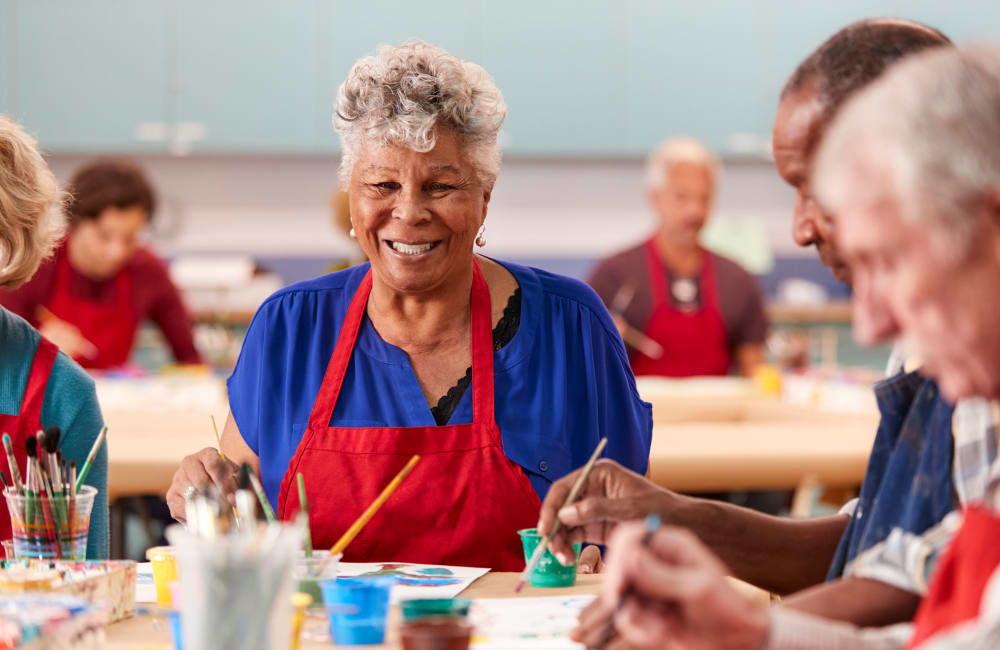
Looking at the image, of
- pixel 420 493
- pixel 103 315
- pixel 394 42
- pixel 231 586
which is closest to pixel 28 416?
pixel 420 493

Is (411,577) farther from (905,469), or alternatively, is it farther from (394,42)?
(394,42)

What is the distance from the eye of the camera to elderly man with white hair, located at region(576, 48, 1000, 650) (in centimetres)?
92

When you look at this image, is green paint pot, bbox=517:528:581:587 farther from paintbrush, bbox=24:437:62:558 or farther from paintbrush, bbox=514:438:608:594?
paintbrush, bbox=24:437:62:558

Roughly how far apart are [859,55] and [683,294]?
3381mm

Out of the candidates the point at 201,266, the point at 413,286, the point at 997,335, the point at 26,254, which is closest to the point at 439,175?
the point at 413,286

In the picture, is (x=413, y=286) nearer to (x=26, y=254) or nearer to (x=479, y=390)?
(x=479, y=390)

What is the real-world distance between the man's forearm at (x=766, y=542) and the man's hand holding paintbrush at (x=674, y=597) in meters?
0.67

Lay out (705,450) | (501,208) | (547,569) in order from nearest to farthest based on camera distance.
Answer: (547,569), (705,450), (501,208)

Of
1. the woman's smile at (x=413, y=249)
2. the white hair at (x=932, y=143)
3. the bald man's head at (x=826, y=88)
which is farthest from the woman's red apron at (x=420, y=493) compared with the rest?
the white hair at (x=932, y=143)

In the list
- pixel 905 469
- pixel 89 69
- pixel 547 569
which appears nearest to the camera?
pixel 905 469

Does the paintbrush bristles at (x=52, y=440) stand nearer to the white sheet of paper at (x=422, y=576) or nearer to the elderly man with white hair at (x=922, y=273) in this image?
the white sheet of paper at (x=422, y=576)

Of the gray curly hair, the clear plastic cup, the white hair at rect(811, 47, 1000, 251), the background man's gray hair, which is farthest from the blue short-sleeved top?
the white hair at rect(811, 47, 1000, 251)

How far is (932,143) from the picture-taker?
0.93 meters

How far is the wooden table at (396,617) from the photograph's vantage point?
140 centimetres
